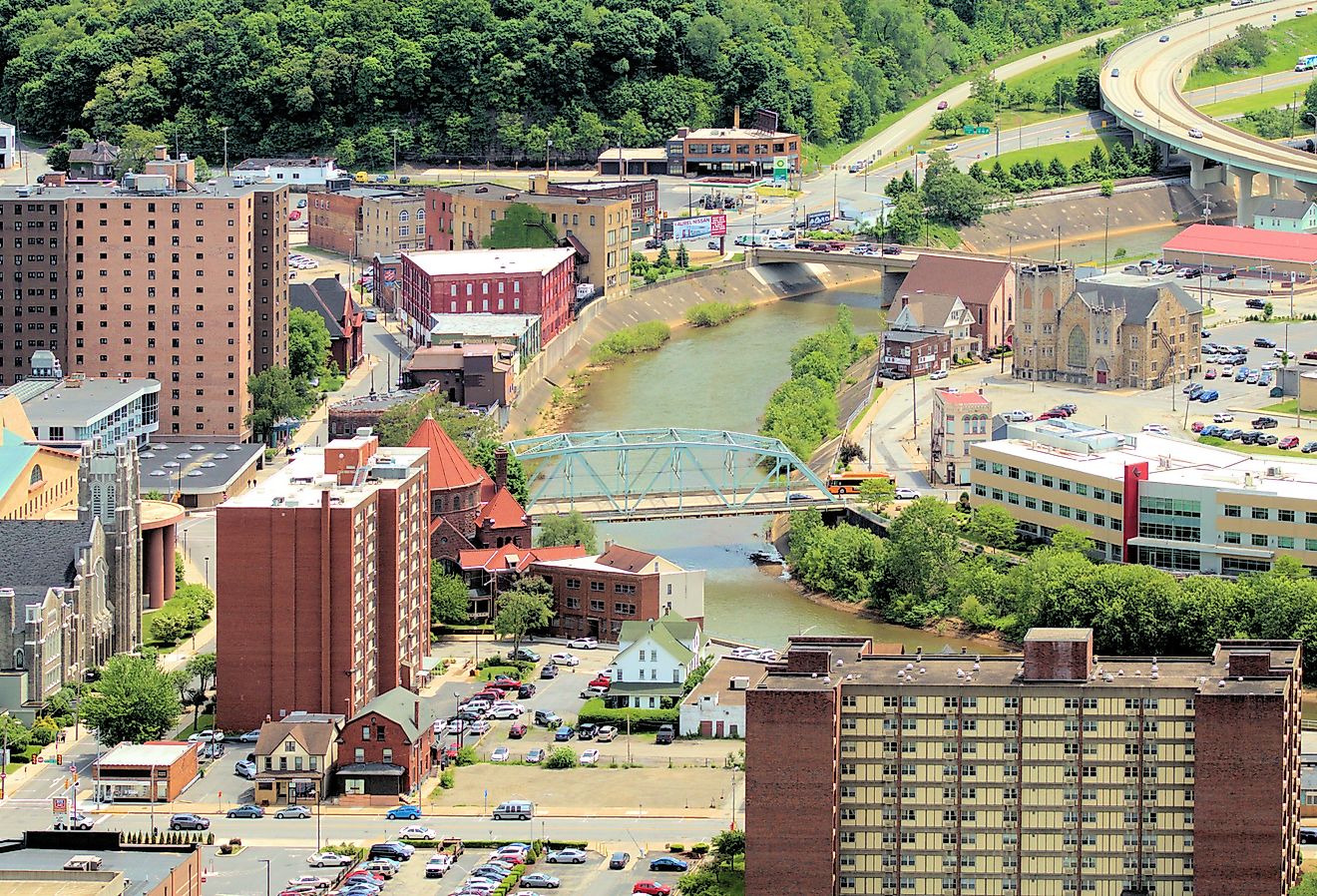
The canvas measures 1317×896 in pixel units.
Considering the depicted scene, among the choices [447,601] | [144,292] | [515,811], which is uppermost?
[144,292]

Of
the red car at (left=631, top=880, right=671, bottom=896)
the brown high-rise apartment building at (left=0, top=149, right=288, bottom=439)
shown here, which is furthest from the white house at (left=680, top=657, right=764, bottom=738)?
the brown high-rise apartment building at (left=0, top=149, right=288, bottom=439)

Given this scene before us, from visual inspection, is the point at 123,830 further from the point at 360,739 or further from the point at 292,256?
the point at 292,256

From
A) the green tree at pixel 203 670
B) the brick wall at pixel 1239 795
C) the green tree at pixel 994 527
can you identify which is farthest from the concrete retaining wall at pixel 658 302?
the brick wall at pixel 1239 795

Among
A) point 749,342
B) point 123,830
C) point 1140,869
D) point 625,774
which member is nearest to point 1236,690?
point 1140,869

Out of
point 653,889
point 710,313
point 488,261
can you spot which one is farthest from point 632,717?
point 710,313

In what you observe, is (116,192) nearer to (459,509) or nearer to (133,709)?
(459,509)

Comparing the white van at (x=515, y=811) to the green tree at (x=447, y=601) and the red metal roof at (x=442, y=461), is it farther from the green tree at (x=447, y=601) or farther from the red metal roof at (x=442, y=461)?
the red metal roof at (x=442, y=461)

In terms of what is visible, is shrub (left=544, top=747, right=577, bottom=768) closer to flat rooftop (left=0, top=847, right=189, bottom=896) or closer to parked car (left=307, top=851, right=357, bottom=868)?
parked car (left=307, top=851, right=357, bottom=868)
